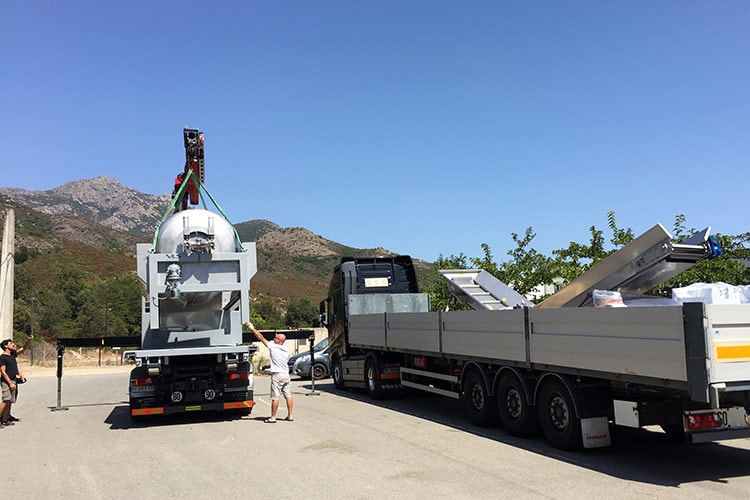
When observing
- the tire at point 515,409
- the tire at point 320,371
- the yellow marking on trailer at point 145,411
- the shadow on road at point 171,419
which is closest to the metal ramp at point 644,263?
the tire at point 515,409

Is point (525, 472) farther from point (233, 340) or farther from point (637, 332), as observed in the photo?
point (233, 340)

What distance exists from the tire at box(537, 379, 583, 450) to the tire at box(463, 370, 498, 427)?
1342 millimetres

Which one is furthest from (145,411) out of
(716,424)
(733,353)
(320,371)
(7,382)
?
(320,371)

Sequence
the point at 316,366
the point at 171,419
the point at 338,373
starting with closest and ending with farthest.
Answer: the point at 171,419 < the point at 338,373 < the point at 316,366

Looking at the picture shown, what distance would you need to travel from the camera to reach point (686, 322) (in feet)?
20.9

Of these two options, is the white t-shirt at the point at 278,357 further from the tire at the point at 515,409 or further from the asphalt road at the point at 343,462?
the tire at the point at 515,409

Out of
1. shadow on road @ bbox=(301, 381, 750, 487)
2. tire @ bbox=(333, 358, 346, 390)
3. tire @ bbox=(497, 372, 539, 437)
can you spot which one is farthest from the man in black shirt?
tire @ bbox=(497, 372, 539, 437)

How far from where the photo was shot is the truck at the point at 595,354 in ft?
21.0

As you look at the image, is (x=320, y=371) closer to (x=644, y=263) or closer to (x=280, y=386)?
(x=280, y=386)

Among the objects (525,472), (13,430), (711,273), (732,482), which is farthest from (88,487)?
(711,273)

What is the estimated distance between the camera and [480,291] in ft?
41.5

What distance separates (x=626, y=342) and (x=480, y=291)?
18.2ft

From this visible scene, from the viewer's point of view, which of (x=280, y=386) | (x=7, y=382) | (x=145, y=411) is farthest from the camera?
(x=7, y=382)

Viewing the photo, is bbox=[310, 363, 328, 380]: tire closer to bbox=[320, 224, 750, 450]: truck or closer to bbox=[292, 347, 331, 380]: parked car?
bbox=[292, 347, 331, 380]: parked car
